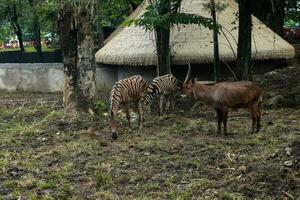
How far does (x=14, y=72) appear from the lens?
63.9 ft

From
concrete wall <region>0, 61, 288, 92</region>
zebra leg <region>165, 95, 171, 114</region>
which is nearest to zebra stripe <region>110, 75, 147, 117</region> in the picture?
zebra leg <region>165, 95, 171, 114</region>

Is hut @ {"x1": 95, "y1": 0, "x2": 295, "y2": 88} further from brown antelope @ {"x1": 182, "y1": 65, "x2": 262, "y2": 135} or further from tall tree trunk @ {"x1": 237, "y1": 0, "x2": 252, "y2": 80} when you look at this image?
brown antelope @ {"x1": 182, "y1": 65, "x2": 262, "y2": 135}

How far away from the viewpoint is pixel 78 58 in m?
11.8

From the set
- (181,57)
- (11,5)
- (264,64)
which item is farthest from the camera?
(11,5)

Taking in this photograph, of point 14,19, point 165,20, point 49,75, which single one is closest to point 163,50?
point 165,20

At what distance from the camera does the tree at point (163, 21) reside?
37.4 ft

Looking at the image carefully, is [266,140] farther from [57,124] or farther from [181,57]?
[181,57]

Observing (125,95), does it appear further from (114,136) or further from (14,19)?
(14,19)

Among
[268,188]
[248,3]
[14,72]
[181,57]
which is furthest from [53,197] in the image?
[14,72]

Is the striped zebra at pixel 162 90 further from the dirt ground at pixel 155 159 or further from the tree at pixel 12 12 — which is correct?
the tree at pixel 12 12

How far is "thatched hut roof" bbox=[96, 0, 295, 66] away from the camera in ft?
52.3

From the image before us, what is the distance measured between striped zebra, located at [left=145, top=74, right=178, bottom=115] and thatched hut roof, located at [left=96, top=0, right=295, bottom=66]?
324 centimetres

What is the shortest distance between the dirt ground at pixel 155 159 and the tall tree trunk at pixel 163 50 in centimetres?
208

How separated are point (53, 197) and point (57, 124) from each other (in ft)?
15.3
